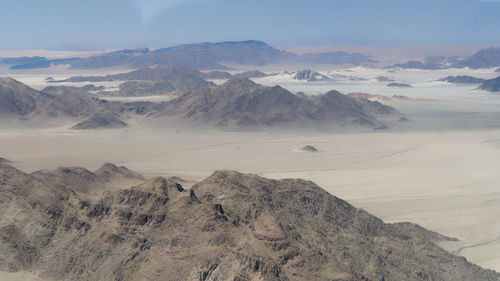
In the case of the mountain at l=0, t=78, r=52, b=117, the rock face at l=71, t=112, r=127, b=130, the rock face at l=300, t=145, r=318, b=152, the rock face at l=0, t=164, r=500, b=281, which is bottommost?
the rock face at l=71, t=112, r=127, b=130

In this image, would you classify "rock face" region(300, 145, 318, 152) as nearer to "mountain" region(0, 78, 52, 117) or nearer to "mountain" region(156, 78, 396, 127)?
"mountain" region(156, 78, 396, 127)

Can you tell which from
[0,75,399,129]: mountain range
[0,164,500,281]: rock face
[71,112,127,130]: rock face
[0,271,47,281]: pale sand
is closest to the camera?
[0,164,500,281]: rock face

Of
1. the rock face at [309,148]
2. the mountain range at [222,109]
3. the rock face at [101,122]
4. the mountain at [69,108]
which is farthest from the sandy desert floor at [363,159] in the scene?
the mountain at [69,108]

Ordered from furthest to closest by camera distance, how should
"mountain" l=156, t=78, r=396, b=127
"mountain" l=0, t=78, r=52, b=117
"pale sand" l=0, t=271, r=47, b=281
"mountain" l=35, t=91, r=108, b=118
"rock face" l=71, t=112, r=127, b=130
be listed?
"mountain" l=0, t=78, r=52, b=117, "mountain" l=35, t=91, r=108, b=118, "mountain" l=156, t=78, r=396, b=127, "rock face" l=71, t=112, r=127, b=130, "pale sand" l=0, t=271, r=47, b=281

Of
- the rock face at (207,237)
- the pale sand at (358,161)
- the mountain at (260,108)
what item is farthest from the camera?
the mountain at (260,108)

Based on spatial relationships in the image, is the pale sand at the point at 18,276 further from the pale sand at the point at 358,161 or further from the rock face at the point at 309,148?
the rock face at the point at 309,148

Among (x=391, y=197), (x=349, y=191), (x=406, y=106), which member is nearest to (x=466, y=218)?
(x=391, y=197)

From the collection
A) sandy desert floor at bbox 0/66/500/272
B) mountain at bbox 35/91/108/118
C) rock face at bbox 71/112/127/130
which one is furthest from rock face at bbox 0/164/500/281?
mountain at bbox 35/91/108/118
